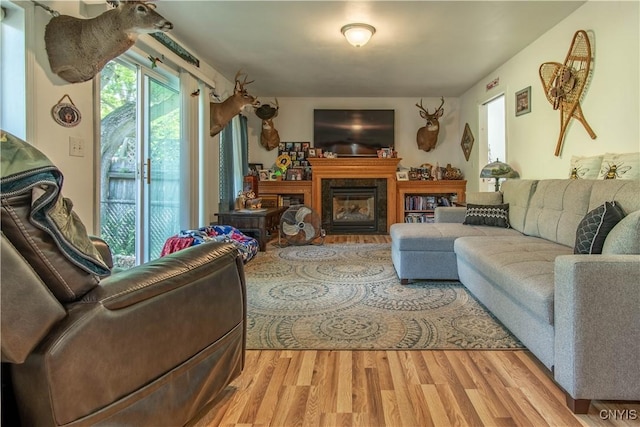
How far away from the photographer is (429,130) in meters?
6.39

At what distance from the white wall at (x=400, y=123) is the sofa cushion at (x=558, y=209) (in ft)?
11.5

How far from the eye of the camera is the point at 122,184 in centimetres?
336

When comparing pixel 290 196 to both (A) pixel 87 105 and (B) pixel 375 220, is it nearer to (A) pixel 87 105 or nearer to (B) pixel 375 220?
(B) pixel 375 220

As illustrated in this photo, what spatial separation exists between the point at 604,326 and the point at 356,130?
5.43 meters

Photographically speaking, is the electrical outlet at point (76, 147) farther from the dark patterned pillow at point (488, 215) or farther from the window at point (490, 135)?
the window at point (490, 135)

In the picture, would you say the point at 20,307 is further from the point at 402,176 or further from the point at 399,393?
the point at 402,176

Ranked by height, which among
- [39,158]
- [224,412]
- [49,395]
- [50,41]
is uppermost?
[50,41]

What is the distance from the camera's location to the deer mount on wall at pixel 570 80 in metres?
3.08

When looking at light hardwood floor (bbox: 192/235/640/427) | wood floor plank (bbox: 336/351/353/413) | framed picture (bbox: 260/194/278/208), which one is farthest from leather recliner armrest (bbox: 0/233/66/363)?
framed picture (bbox: 260/194/278/208)

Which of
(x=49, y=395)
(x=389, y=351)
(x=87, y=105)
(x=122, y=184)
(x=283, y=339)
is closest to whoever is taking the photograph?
(x=49, y=395)

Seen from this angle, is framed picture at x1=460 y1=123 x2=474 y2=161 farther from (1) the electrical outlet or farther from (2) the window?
(1) the electrical outlet

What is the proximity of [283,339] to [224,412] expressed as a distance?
700 millimetres

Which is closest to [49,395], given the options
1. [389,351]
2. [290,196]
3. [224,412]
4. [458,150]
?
[224,412]

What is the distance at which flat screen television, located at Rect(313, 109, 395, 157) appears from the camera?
255 inches
